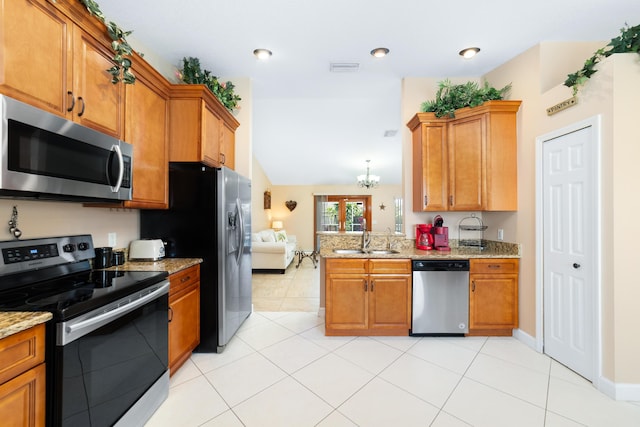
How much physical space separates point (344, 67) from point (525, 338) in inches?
132

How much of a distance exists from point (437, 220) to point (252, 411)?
2549 mm

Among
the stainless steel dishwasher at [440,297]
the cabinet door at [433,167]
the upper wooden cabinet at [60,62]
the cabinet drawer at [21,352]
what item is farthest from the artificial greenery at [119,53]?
the stainless steel dishwasher at [440,297]

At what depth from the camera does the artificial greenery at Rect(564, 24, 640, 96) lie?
6.22 ft

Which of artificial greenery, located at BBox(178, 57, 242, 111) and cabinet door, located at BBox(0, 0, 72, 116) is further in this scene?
artificial greenery, located at BBox(178, 57, 242, 111)

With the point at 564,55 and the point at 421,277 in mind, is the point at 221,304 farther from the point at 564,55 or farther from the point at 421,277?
the point at 564,55

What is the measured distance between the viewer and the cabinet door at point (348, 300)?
2803mm

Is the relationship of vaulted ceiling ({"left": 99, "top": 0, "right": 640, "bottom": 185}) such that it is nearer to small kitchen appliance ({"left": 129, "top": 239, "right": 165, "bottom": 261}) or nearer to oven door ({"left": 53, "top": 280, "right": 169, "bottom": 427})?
small kitchen appliance ({"left": 129, "top": 239, "right": 165, "bottom": 261})

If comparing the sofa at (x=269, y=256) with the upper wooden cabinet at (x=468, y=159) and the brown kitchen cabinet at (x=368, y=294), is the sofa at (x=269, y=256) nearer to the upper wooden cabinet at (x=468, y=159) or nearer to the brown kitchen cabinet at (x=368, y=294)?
the brown kitchen cabinet at (x=368, y=294)

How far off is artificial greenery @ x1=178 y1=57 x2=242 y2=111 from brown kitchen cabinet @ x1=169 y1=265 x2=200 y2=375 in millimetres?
1815

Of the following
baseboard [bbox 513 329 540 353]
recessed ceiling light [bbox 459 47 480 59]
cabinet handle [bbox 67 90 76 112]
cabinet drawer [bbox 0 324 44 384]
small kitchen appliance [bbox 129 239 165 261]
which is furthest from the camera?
recessed ceiling light [bbox 459 47 480 59]

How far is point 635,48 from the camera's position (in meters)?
1.90

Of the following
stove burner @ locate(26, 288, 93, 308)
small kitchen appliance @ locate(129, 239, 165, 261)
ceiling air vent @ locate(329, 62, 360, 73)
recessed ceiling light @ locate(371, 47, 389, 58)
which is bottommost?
stove burner @ locate(26, 288, 93, 308)

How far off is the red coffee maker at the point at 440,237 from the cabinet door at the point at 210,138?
2.49 meters

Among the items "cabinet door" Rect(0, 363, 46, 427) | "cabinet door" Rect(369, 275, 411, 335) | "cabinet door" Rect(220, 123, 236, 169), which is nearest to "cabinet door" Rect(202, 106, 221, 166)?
"cabinet door" Rect(220, 123, 236, 169)
